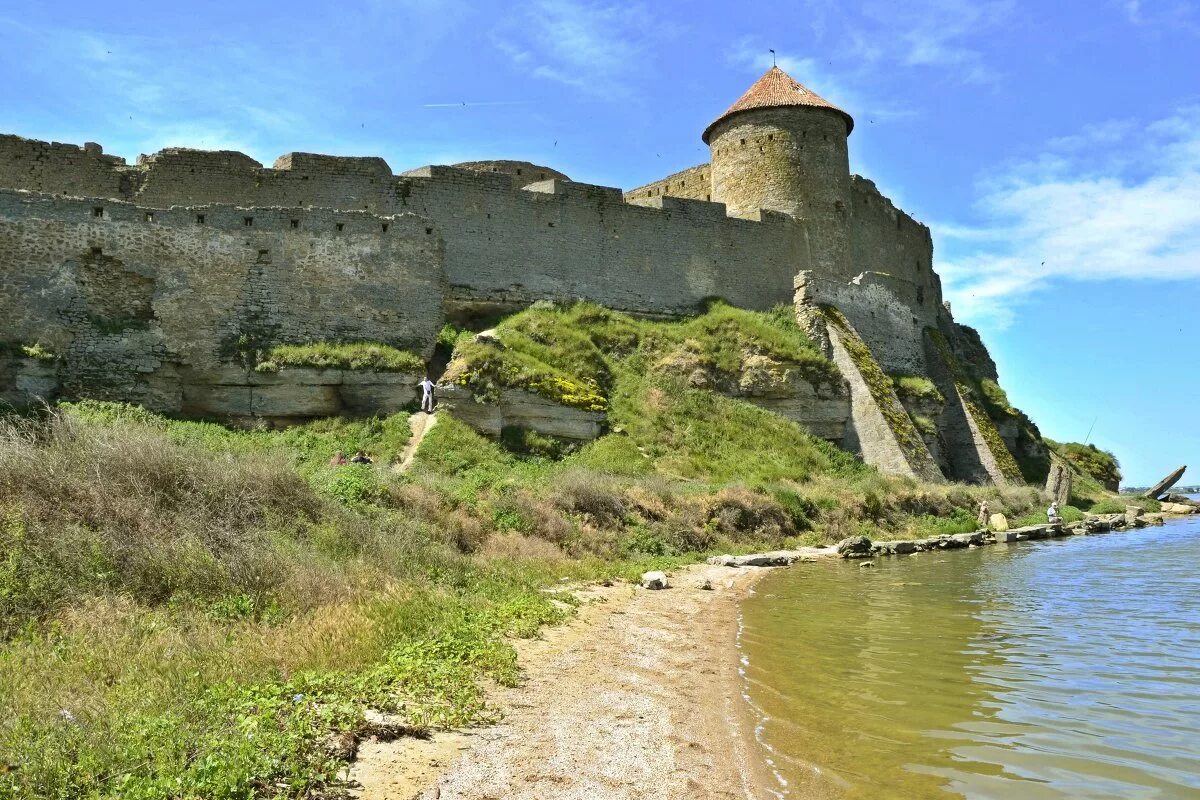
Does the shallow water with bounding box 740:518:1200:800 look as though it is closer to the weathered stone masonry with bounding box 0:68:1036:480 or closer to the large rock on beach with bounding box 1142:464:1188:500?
the weathered stone masonry with bounding box 0:68:1036:480

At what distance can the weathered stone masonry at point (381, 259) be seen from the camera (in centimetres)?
1709

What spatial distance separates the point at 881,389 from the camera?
24656mm

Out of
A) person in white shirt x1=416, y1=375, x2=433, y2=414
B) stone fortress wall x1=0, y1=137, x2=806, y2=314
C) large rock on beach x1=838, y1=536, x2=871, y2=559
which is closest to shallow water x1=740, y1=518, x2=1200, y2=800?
large rock on beach x1=838, y1=536, x2=871, y2=559

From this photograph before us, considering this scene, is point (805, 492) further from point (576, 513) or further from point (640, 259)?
point (640, 259)

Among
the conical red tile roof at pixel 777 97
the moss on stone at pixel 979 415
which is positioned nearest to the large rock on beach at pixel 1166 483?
the moss on stone at pixel 979 415

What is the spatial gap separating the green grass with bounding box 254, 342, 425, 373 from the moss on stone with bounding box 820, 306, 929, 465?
41.3 feet

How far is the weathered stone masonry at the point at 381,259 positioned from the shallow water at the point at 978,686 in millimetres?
10962

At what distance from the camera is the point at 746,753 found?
17.8 ft

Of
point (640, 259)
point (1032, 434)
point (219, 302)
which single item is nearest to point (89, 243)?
point (219, 302)

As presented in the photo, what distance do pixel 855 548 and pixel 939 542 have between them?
2.90 m

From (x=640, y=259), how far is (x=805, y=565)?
1166cm

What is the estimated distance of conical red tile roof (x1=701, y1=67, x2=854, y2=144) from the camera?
26969 mm

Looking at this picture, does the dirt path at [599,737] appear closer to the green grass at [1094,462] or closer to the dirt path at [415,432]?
the dirt path at [415,432]

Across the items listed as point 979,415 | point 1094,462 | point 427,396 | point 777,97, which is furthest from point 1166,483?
point 427,396
